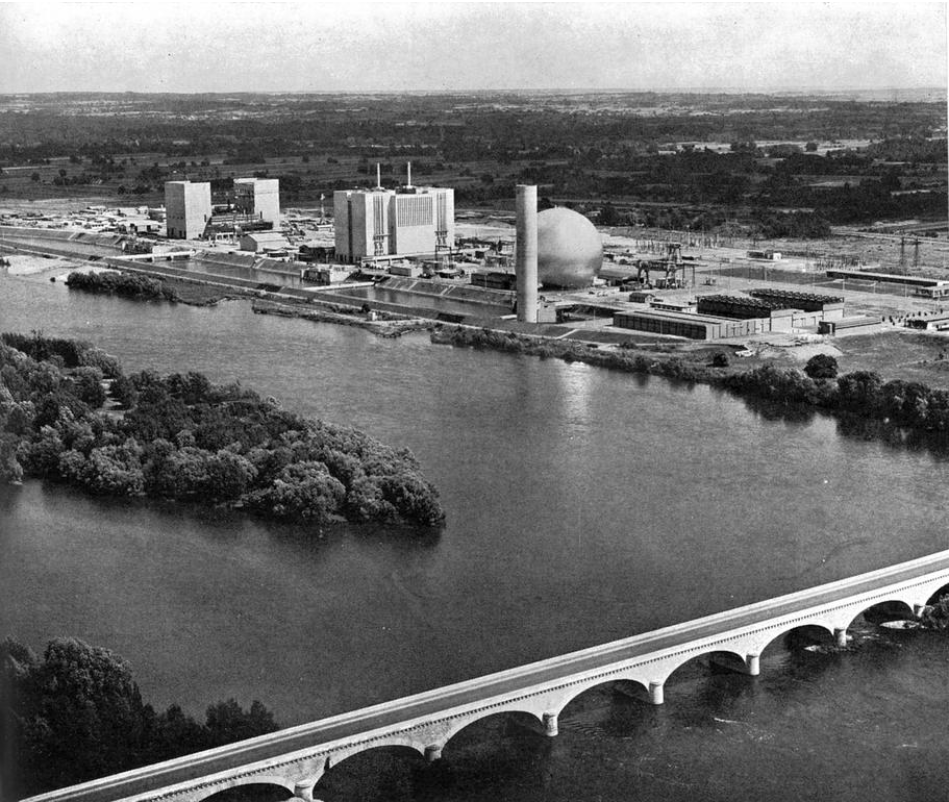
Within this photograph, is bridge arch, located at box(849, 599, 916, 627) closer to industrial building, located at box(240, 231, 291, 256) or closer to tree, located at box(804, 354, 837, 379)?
tree, located at box(804, 354, 837, 379)

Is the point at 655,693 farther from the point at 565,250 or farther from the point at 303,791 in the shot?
the point at 565,250

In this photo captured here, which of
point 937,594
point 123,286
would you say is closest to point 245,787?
point 937,594

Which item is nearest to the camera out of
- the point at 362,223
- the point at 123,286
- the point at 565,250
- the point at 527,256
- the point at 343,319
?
the point at 527,256

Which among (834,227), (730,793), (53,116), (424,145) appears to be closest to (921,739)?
(730,793)

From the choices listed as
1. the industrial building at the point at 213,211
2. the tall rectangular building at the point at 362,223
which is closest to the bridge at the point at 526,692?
the tall rectangular building at the point at 362,223

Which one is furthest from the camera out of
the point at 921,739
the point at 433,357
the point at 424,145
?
the point at 424,145

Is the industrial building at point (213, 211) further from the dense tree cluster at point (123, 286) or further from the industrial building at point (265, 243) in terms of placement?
the dense tree cluster at point (123, 286)

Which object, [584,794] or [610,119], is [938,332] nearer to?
[584,794]
